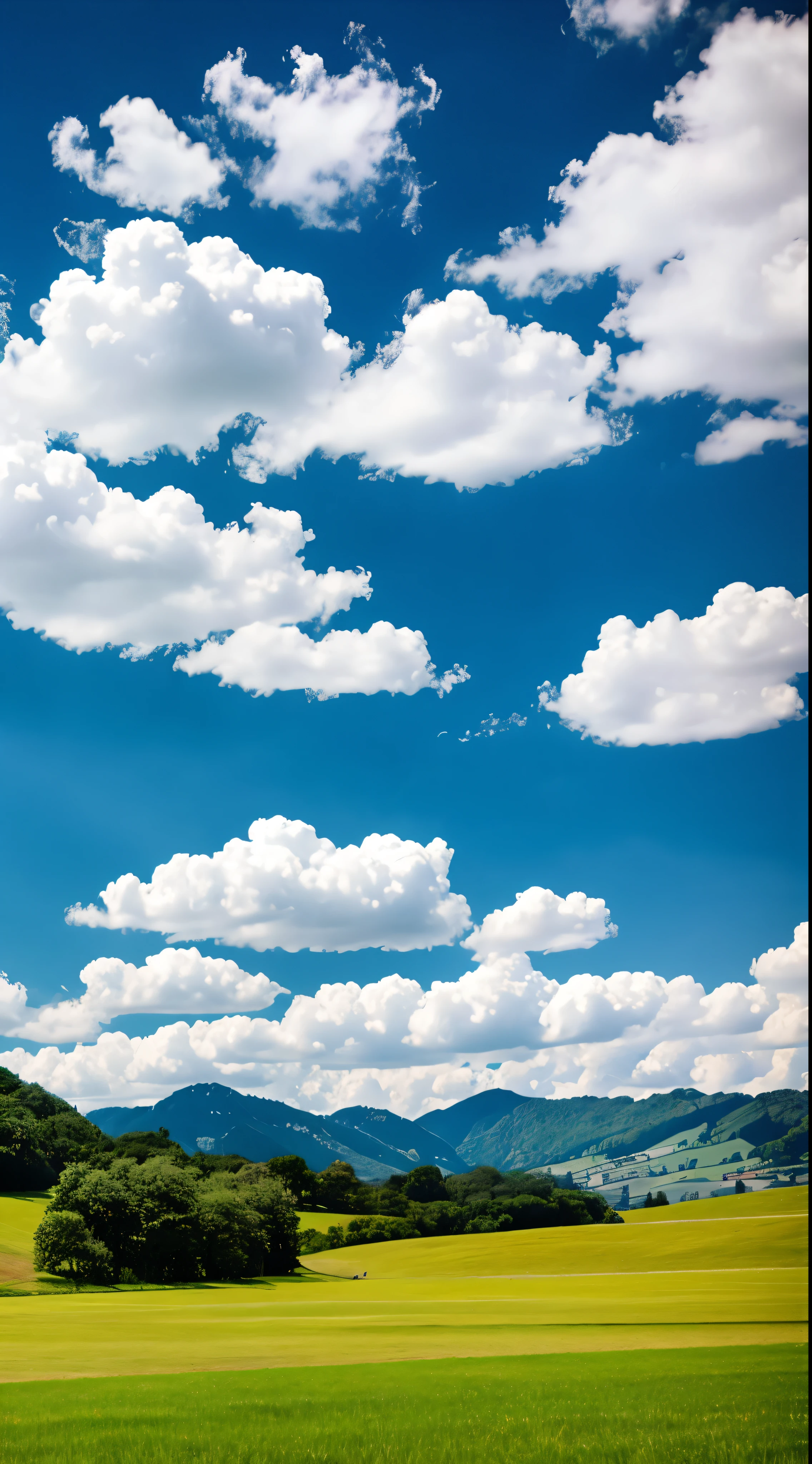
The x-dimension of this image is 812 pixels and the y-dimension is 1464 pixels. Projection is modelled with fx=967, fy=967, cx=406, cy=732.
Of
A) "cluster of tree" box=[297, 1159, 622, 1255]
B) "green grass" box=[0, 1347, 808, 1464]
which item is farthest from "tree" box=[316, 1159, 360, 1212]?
"green grass" box=[0, 1347, 808, 1464]

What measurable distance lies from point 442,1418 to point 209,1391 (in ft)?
22.6

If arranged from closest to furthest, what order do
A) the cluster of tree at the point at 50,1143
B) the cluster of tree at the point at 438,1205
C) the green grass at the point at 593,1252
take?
the green grass at the point at 593,1252 < the cluster of tree at the point at 50,1143 < the cluster of tree at the point at 438,1205

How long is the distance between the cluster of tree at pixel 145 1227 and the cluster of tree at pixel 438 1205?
141ft

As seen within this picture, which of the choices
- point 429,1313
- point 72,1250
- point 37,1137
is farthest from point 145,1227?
point 37,1137

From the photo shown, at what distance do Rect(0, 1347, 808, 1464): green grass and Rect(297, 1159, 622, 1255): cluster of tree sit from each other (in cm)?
10164

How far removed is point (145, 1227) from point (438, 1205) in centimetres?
7611

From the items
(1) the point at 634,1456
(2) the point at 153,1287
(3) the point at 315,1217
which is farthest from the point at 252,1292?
(3) the point at 315,1217

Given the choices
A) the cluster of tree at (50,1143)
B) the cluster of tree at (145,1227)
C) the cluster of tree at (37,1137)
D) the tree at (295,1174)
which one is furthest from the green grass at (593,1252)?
the cluster of tree at (37,1137)

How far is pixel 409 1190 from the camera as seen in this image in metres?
150

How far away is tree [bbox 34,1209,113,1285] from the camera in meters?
68.6

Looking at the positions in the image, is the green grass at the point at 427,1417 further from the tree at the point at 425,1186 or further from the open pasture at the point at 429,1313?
the tree at the point at 425,1186

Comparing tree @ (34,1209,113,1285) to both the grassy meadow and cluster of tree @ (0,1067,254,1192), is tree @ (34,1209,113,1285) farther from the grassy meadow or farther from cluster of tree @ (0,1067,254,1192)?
cluster of tree @ (0,1067,254,1192)

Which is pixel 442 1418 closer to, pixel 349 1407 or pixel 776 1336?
pixel 349 1407

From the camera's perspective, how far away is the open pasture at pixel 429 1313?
3222 centimetres
